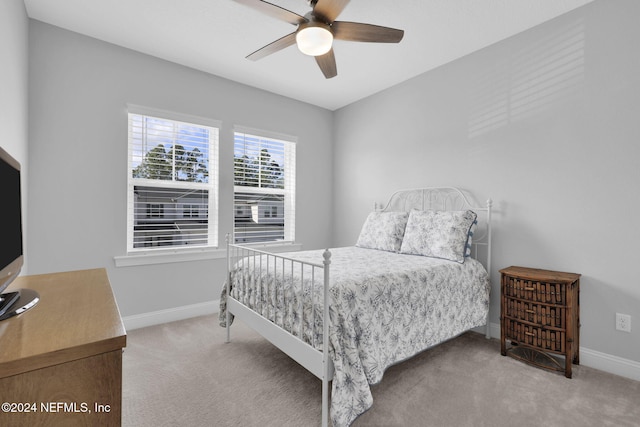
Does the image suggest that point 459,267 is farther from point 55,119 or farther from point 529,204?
point 55,119

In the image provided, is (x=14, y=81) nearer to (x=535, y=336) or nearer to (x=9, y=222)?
(x=9, y=222)

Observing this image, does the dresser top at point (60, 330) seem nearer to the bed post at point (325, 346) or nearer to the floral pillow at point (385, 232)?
the bed post at point (325, 346)

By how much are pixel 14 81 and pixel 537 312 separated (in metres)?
3.91

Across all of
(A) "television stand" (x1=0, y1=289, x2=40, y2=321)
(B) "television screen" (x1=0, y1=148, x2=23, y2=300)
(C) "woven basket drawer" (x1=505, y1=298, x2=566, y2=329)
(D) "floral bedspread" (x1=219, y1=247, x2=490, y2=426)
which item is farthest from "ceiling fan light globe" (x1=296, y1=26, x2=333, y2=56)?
(C) "woven basket drawer" (x1=505, y1=298, x2=566, y2=329)

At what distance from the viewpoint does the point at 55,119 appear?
2533 mm

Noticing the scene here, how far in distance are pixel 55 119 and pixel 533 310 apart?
4120 millimetres

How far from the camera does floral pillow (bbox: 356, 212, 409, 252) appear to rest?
306cm

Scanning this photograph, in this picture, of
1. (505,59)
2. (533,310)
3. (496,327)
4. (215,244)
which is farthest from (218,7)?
(496,327)

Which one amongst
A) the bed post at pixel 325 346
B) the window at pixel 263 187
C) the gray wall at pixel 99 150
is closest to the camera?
the bed post at pixel 325 346

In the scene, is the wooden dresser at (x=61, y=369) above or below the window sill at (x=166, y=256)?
above

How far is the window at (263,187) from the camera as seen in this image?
3.64m

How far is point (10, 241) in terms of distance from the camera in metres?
1.06

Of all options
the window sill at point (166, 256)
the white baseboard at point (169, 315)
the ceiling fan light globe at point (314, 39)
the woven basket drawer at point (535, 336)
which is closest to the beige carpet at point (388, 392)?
the woven basket drawer at point (535, 336)

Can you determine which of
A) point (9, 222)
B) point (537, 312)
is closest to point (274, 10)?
point (9, 222)
